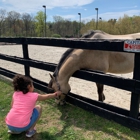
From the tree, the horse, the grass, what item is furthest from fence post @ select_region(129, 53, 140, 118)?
the tree

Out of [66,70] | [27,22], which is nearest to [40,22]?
[27,22]

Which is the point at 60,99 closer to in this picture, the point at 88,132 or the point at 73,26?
the point at 88,132

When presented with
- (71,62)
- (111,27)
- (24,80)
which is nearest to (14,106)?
(24,80)

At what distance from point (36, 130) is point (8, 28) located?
→ 52825 mm

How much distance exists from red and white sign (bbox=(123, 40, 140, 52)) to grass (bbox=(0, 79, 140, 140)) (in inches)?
46.3

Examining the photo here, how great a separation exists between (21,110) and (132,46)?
1.71m

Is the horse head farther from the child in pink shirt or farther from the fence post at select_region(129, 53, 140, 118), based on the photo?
the fence post at select_region(129, 53, 140, 118)

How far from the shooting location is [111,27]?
1578 inches

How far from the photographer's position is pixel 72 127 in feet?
9.23

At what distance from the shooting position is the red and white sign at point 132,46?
2.28 metres

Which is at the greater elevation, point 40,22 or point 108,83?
point 40,22

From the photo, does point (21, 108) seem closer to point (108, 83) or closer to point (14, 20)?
point (108, 83)

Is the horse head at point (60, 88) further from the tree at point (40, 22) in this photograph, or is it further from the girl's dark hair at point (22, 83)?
the tree at point (40, 22)

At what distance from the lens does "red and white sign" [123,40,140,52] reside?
2.28m
